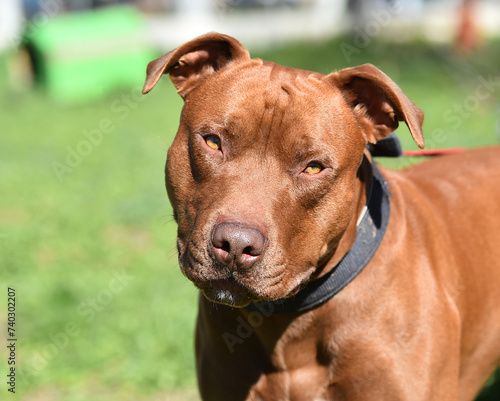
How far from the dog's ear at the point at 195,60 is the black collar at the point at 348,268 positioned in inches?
35.9

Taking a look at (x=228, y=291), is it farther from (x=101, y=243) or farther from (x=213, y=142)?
(x=101, y=243)

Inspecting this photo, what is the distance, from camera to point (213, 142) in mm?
2820

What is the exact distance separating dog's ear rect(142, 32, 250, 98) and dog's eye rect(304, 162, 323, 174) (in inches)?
26.1

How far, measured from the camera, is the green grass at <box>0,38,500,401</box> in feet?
15.4

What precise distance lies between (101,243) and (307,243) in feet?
13.8

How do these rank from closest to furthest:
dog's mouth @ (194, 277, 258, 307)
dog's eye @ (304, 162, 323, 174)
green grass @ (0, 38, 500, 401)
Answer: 1. dog's mouth @ (194, 277, 258, 307)
2. dog's eye @ (304, 162, 323, 174)
3. green grass @ (0, 38, 500, 401)

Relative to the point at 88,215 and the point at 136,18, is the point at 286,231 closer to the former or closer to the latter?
the point at 88,215

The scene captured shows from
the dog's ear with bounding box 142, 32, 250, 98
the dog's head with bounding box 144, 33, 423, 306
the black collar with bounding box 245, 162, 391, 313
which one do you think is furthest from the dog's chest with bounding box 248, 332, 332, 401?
the dog's ear with bounding box 142, 32, 250, 98

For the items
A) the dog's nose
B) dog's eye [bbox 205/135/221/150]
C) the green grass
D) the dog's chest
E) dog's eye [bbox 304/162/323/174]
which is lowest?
the green grass
